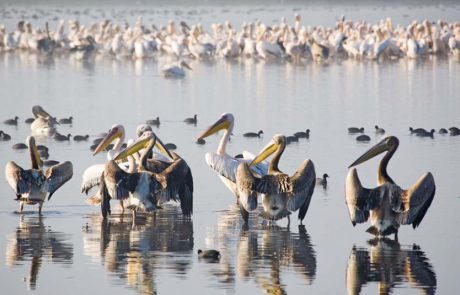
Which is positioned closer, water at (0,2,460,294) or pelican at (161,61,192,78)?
water at (0,2,460,294)

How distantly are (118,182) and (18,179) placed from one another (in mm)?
936

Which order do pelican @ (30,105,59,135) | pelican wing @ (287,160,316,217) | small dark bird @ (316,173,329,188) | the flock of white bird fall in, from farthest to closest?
the flock of white bird → pelican @ (30,105,59,135) → small dark bird @ (316,173,329,188) → pelican wing @ (287,160,316,217)

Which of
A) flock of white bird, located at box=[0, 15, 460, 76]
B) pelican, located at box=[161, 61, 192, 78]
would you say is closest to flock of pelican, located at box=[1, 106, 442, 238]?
pelican, located at box=[161, 61, 192, 78]

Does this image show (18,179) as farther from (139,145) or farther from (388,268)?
(388,268)

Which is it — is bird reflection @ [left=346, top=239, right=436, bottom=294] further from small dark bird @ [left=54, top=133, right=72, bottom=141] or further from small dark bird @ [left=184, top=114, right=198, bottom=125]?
small dark bird @ [left=184, top=114, right=198, bottom=125]

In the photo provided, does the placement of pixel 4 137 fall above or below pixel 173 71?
below

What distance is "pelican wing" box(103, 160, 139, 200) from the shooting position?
955 cm

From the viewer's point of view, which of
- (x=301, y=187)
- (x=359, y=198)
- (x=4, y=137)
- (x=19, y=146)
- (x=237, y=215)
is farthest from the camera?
(x=4, y=137)

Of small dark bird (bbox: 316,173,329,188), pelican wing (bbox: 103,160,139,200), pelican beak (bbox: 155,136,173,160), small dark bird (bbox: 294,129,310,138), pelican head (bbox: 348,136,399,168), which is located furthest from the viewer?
small dark bird (bbox: 294,129,310,138)

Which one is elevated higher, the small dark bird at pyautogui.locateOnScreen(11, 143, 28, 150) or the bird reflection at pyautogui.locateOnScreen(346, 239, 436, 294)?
the small dark bird at pyautogui.locateOnScreen(11, 143, 28, 150)

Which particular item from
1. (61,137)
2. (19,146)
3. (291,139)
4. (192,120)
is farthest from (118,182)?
(192,120)

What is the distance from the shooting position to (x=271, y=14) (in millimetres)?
59500

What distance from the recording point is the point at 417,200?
8906 mm

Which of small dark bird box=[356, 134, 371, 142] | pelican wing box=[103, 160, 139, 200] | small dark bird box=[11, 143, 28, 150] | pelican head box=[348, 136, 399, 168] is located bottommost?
pelican wing box=[103, 160, 139, 200]
